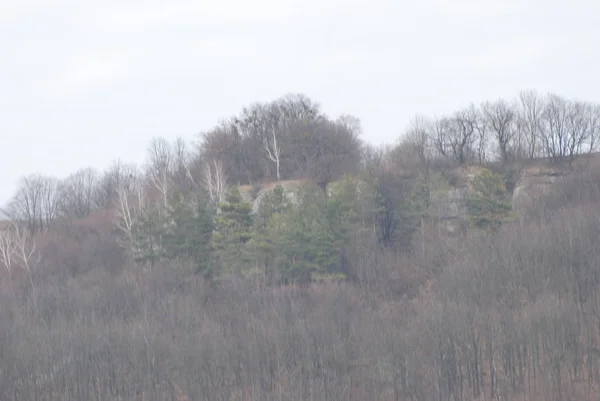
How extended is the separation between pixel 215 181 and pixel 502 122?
21.4 metres

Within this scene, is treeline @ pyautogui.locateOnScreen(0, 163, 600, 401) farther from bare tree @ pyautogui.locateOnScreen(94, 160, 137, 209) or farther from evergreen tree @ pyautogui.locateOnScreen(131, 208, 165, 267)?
bare tree @ pyautogui.locateOnScreen(94, 160, 137, 209)

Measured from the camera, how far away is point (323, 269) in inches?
1709

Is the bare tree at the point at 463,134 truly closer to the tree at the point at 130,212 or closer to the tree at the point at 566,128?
the tree at the point at 566,128

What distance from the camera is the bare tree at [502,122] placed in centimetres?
5636

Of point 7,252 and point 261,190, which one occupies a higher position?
point 261,190

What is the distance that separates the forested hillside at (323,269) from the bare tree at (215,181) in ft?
1.02

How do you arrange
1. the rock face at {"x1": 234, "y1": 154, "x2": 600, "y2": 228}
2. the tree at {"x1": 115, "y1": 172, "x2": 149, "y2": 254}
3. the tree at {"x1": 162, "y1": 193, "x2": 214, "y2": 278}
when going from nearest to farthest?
1. the tree at {"x1": 162, "y1": 193, "x2": 214, "y2": 278}
2. the rock face at {"x1": 234, "y1": 154, "x2": 600, "y2": 228}
3. the tree at {"x1": 115, "y1": 172, "x2": 149, "y2": 254}

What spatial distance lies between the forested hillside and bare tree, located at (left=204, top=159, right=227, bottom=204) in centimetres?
31

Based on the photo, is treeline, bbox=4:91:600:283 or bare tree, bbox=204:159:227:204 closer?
treeline, bbox=4:91:600:283

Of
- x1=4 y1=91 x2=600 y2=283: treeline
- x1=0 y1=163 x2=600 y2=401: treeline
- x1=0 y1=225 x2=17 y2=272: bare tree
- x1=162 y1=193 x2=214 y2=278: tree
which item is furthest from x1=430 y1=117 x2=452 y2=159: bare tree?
x1=0 y1=225 x2=17 y2=272: bare tree

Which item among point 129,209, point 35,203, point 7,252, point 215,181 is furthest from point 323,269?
point 35,203

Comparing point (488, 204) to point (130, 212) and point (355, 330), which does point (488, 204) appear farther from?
point (130, 212)

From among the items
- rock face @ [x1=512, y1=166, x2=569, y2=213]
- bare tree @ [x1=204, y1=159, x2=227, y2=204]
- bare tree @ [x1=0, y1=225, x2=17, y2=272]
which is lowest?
bare tree @ [x1=0, y1=225, x2=17, y2=272]

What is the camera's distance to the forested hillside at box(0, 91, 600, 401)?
26078 millimetres
